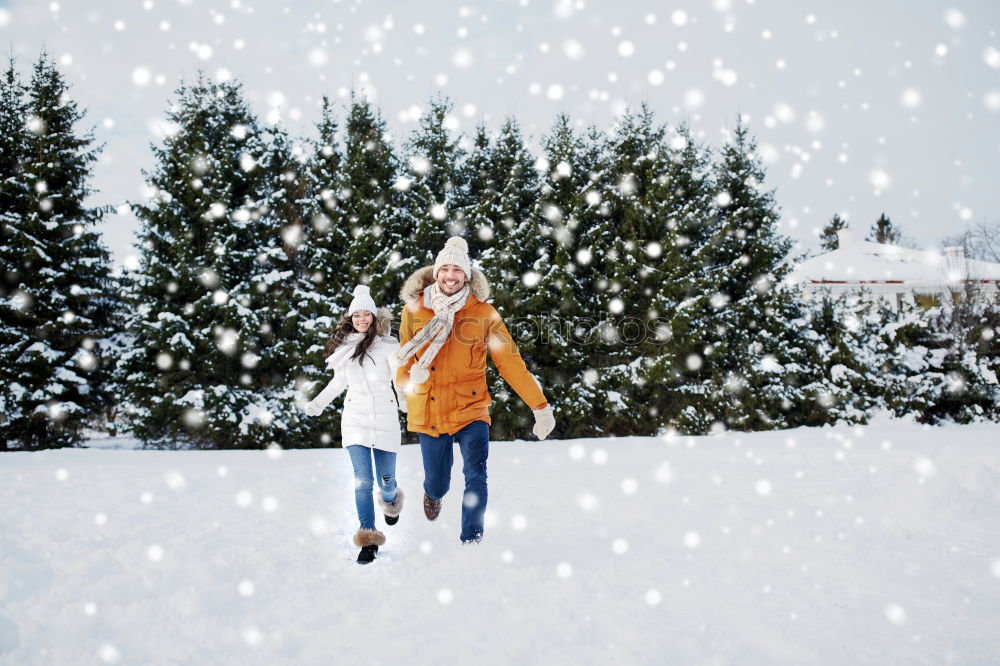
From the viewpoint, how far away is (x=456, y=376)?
412cm

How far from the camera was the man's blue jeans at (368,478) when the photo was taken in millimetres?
3982

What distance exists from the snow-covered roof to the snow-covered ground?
22.1 m

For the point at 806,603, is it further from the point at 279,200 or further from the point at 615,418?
the point at 279,200

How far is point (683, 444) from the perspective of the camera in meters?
8.73

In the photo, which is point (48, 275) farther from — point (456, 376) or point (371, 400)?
point (456, 376)

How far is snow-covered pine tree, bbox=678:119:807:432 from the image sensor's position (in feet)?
43.9

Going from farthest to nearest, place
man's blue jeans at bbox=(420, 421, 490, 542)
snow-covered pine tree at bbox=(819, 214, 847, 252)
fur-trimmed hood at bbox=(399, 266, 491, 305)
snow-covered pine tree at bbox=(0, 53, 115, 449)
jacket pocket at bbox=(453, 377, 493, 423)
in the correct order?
1. snow-covered pine tree at bbox=(819, 214, 847, 252)
2. snow-covered pine tree at bbox=(0, 53, 115, 449)
3. fur-trimmed hood at bbox=(399, 266, 491, 305)
4. jacket pocket at bbox=(453, 377, 493, 423)
5. man's blue jeans at bbox=(420, 421, 490, 542)

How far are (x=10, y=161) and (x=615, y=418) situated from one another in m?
15.9

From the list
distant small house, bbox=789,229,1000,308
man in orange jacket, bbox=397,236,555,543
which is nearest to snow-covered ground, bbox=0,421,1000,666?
man in orange jacket, bbox=397,236,555,543

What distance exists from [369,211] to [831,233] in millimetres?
45605

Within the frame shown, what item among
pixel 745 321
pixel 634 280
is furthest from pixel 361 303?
pixel 745 321

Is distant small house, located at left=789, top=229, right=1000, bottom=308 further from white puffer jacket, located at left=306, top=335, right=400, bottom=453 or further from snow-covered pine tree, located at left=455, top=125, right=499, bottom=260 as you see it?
white puffer jacket, located at left=306, top=335, right=400, bottom=453

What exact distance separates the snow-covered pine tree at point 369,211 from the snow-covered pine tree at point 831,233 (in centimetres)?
4239

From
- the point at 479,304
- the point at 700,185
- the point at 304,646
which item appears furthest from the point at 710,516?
the point at 700,185
